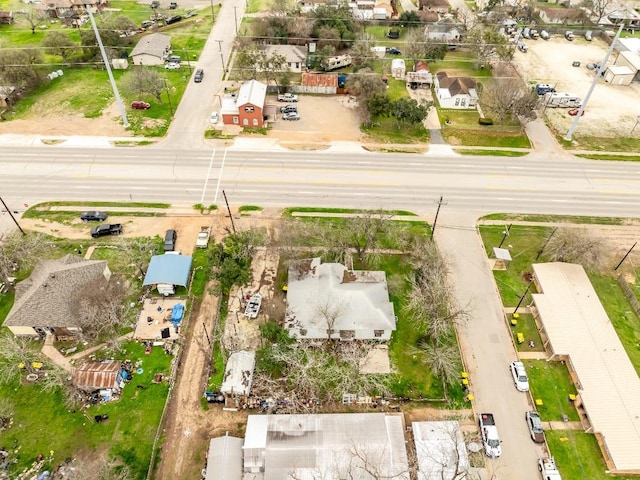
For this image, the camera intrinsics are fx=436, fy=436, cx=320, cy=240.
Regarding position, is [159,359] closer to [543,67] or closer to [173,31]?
[173,31]

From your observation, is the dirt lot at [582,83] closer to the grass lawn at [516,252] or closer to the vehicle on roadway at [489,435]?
the grass lawn at [516,252]

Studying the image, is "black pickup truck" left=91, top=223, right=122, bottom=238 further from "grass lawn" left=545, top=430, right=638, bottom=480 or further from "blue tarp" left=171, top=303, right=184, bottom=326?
"grass lawn" left=545, top=430, right=638, bottom=480

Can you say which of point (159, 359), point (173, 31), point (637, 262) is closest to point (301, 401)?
point (159, 359)

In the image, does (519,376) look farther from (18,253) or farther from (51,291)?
(18,253)

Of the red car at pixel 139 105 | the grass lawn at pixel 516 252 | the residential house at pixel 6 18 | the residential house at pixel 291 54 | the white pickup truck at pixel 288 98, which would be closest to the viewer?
the grass lawn at pixel 516 252

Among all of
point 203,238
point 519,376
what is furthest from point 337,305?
point 203,238

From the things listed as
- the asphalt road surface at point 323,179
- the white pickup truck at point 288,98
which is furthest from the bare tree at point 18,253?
the white pickup truck at point 288,98
